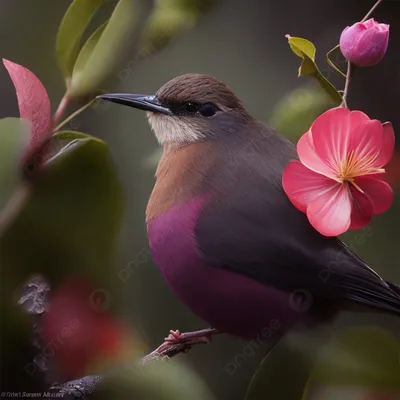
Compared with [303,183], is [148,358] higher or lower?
lower

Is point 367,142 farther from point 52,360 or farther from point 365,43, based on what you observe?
point 52,360

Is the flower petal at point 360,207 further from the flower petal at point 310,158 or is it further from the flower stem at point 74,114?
the flower stem at point 74,114

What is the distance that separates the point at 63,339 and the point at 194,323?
Result: 0.09m

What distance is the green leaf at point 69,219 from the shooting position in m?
0.45

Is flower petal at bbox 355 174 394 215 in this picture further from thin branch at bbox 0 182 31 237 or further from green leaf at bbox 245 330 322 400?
thin branch at bbox 0 182 31 237

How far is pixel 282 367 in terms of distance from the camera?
1.61 ft

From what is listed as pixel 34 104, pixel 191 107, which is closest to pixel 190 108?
pixel 191 107

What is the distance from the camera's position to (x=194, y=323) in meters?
0.51

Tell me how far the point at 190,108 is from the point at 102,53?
0.21 feet

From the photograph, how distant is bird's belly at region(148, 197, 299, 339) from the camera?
1.54ft

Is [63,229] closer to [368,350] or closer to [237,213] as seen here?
[237,213]

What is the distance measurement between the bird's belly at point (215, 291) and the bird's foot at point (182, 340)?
15mm

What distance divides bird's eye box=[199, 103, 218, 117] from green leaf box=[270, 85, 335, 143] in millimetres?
56

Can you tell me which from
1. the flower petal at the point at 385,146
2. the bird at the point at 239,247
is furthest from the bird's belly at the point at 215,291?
the flower petal at the point at 385,146
